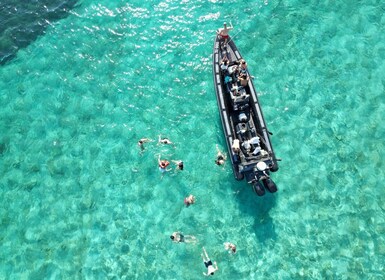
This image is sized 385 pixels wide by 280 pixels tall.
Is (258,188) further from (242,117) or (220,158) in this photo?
(242,117)

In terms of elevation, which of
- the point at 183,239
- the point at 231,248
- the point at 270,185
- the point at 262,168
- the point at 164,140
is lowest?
the point at 231,248

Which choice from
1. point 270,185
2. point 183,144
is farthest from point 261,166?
point 183,144

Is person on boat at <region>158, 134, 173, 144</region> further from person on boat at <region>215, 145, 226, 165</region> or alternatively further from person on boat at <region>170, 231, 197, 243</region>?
person on boat at <region>170, 231, 197, 243</region>

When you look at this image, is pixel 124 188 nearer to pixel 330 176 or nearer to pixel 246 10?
pixel 330 176

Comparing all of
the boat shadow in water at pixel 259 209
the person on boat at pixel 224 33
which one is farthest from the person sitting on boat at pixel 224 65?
the boat shadow in water at pixel 259 209

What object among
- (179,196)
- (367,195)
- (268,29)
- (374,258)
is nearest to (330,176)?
(367,195)

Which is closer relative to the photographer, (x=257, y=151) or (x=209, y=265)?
(x=209, y=265)
